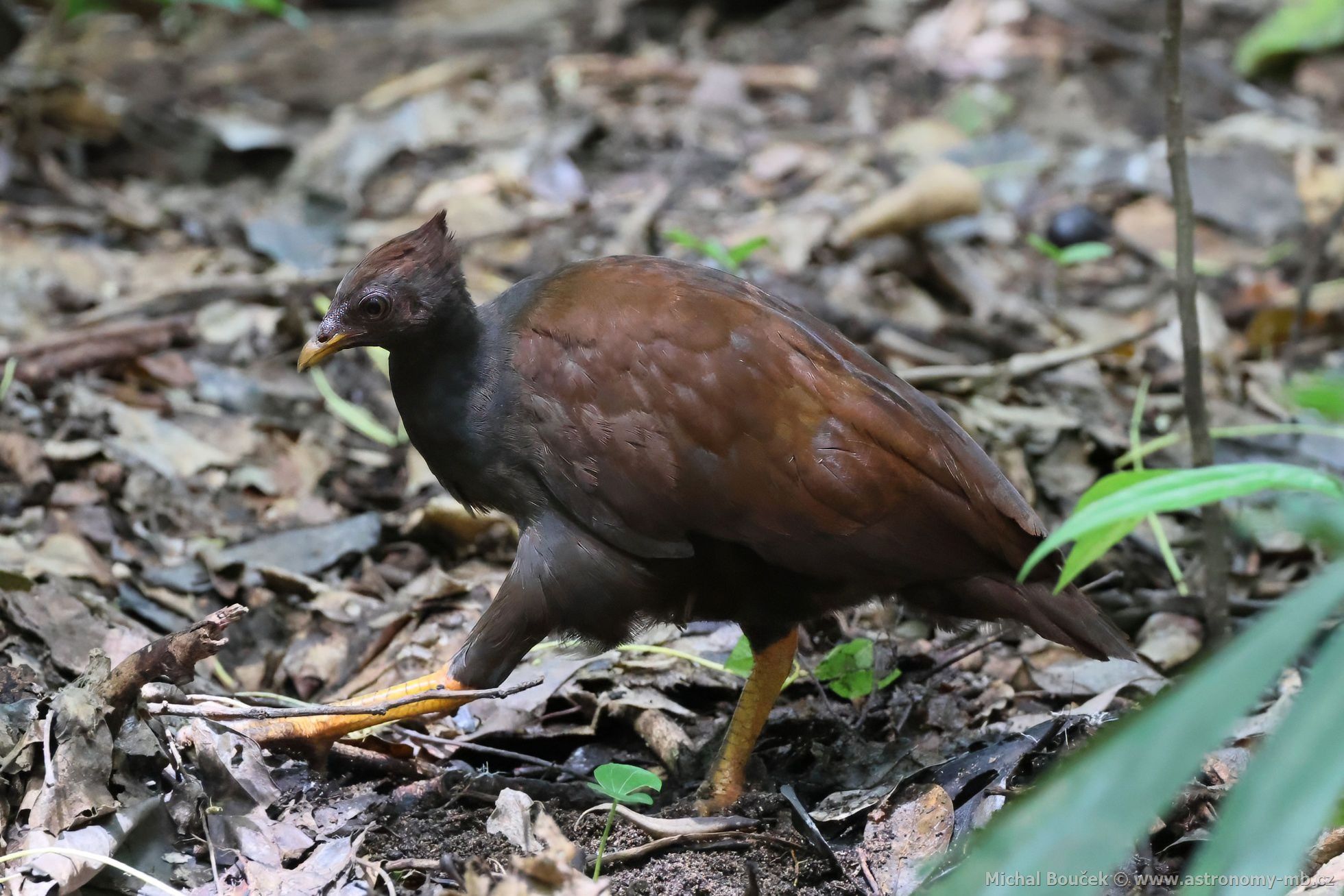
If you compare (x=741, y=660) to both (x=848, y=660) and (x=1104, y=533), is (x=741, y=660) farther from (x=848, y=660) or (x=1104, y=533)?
(x=1104, y=533)

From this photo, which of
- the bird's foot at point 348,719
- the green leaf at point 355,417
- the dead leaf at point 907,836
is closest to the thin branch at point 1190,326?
the dead leaf at point 907,836

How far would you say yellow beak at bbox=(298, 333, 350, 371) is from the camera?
354 cm

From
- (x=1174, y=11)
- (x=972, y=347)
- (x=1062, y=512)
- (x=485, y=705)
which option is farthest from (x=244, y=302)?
(x=1174, y=11)

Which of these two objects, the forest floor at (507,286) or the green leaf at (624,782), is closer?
the green leaf at (624,782)

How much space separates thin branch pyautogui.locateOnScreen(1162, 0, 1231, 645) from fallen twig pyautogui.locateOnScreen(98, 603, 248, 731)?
9.45ft

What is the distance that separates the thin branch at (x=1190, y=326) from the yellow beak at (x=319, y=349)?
8.38ft

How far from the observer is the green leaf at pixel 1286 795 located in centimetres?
126

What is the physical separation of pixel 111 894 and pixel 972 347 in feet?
15.0

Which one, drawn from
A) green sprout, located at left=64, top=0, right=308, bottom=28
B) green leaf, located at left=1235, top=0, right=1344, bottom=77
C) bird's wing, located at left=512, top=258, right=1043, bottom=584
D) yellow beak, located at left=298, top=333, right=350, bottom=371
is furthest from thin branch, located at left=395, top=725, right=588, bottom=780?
green leaf, located at left=1235, top=0, right=1344, bottom=77

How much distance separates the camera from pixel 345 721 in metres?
3.46

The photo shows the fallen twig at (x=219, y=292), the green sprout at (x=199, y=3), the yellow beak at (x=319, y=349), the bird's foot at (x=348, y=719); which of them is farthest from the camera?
the green sprout at (x=199, y=3)

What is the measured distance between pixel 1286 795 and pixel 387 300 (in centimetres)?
273


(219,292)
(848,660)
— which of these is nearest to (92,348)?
(219,292)

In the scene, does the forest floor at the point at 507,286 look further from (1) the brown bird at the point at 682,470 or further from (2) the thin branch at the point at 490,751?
(1) the brown bird at the point at 682,470
